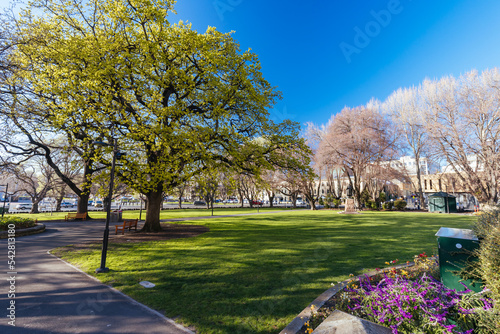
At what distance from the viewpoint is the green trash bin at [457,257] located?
363 cm

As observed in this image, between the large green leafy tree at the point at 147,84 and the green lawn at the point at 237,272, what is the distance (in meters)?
3.94

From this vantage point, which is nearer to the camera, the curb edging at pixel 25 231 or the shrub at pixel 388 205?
the curb edging at pixel 25 231

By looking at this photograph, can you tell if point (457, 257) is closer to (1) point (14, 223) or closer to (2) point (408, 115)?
(1) point (14, 223)

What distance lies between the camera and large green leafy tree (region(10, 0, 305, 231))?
425 inches

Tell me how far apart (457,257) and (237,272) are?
16.1ft

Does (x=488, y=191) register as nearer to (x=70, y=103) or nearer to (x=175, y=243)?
(x=175, y=243)

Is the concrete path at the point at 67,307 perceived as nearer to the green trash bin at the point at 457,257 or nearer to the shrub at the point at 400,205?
the green trash bin at the point at 457,257

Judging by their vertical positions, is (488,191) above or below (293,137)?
below

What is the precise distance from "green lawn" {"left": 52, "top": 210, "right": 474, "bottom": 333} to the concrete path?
1.09ft

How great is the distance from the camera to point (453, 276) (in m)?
3.91

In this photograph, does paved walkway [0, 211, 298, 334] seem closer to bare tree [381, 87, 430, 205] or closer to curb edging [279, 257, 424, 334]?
curb edging [279, 257, 424, 334]

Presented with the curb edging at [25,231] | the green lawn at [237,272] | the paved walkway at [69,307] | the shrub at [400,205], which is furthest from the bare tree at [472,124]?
the curb edging at [25,231]

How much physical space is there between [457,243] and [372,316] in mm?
2029

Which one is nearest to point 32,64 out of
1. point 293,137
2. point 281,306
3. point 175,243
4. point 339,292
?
point 175,243
